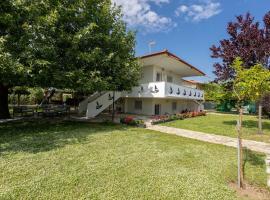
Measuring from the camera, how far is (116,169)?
5.66m

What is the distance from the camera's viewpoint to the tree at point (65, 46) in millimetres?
9695

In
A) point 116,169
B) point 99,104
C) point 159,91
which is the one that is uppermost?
point 159,91

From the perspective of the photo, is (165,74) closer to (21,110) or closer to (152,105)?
A: (152,105)

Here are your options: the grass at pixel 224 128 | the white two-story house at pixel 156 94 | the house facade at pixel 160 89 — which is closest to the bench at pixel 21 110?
the white two-story house at pixel 156 94

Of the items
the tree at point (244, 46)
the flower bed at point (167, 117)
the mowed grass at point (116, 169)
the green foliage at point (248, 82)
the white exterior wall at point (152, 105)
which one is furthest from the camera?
the white exterior wall at point (152, 105)

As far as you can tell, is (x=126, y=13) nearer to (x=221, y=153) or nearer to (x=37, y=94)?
(x=221, y=153)

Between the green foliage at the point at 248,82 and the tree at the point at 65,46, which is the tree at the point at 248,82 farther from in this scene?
the tree at the point at 65,46

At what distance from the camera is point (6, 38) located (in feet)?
30.9

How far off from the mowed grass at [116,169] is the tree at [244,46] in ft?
29.1

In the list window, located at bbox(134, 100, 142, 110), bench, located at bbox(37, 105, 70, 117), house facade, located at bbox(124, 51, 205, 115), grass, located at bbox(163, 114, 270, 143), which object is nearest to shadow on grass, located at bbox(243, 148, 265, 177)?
grass, located at bbox(163, 114, 270, 143)

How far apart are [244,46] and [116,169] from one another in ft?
46.9

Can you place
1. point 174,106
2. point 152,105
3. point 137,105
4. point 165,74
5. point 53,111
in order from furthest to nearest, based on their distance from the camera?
point 174,106, point 165,74, point 137,105, point 152,105, point 53,111

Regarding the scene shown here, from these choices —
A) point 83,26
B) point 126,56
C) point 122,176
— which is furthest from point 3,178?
point 126,56

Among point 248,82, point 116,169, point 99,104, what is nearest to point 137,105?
point 99,104
